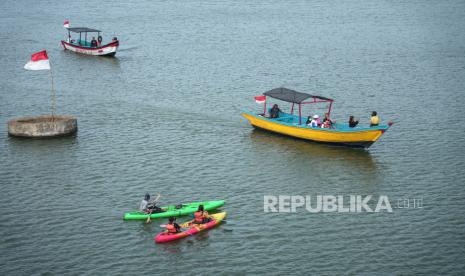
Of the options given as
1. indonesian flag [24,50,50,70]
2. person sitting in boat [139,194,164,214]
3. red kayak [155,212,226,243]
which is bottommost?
red kayak [155,212,226,243]

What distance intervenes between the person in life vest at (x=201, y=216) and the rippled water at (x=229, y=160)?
2.20 ft

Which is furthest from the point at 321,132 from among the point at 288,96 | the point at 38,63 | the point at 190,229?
the point at 38,63

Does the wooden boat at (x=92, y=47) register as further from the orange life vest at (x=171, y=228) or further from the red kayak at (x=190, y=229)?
the orange life vest at (x=171, y=228)

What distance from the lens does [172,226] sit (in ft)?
94.9

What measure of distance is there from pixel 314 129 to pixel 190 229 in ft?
46.8

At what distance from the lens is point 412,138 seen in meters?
43.2

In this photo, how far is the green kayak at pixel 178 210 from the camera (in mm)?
30875

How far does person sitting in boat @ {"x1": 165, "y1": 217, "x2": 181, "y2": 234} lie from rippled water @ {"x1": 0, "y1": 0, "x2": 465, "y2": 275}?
605mm

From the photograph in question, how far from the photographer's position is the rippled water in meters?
28.4

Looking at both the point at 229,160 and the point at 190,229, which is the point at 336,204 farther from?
the point at 229,160

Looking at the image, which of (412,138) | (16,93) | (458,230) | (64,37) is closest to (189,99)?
(16,93)

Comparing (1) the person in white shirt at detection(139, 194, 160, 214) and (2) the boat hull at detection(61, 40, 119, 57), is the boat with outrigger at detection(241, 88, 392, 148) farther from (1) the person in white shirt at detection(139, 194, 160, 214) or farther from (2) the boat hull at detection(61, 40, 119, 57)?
(2) the boat hull at detection(61, 40, 119, 57)

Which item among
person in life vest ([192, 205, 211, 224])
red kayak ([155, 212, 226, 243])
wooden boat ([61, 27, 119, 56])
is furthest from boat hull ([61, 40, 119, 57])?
person in life vest ([192, 205, 211, 224])

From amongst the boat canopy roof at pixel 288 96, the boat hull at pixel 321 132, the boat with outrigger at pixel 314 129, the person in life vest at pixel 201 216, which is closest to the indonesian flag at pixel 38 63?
the boat with outrigger at pixel 314 129
